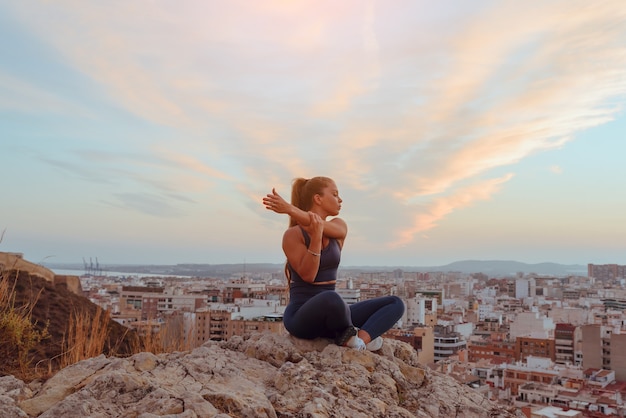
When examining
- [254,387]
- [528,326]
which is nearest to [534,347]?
[528,326]

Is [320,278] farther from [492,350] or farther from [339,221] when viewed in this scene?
[492,350]

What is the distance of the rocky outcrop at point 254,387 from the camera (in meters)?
2.20

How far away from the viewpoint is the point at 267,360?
3.09 metres

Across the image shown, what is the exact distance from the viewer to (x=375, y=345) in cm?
340

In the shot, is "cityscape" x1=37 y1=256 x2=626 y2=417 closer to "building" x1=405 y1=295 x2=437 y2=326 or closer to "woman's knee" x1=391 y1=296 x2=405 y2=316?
"building" x1=405 y1=295 x2=437 y2=326

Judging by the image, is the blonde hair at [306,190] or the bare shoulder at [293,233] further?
the blonde hair at [306,190]

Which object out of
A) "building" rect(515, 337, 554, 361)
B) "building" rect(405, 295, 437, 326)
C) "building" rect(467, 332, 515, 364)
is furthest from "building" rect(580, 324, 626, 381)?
"building" rect(405, 295, 437, 326)

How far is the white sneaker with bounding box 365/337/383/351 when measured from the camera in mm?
3369

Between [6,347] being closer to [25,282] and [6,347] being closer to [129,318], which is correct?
[25,282]

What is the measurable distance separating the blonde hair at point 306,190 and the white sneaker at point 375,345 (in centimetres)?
90

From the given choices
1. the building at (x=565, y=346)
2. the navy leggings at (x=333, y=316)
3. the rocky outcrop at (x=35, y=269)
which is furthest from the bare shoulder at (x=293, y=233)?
the building at (x=565, y=346)

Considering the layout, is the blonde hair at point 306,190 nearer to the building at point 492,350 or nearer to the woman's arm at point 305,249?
the woman's arm at point 305,249

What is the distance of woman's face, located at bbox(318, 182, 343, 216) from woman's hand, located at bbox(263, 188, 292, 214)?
43 cm

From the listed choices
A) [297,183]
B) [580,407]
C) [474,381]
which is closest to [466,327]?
[474,381]
